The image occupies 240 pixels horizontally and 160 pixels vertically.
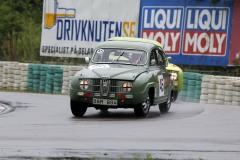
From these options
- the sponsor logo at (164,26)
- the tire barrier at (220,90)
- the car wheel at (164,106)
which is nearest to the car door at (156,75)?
the car wheel at (164,106)

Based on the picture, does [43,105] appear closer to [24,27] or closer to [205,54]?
[205,54]

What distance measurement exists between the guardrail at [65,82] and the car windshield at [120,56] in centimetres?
592

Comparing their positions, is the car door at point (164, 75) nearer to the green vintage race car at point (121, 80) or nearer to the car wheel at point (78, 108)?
the green vintage race car at point (121, 80)

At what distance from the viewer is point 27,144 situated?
464 inches

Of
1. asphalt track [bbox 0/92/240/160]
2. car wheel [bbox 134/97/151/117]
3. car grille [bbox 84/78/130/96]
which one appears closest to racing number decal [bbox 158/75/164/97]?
asphalt track [bbox 0/92/240/160]

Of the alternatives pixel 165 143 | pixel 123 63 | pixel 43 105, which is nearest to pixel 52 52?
pixel 43 105

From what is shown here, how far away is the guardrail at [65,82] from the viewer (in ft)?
78.4

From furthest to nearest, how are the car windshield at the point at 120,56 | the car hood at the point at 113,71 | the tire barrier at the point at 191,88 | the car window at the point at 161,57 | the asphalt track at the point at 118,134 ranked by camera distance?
the tire barrier at the point at 191,88 < the car window at the point at 161,57 < the car windshield at the point at 120,56 < the car hood at the point at 113,71 < the asphalt track at the point at 118,134

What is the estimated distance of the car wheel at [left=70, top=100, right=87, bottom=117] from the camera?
17.1 meters

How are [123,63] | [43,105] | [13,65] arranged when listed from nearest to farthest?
1. [123,63]
2. [43,105]
3. [13,65]

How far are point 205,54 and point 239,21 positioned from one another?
1.80 m

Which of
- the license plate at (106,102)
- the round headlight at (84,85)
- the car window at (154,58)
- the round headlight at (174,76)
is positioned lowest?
the license plate at (106,102)

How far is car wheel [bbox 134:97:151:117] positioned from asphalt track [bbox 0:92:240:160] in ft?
0.56

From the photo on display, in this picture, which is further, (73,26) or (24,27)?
(24,27)
